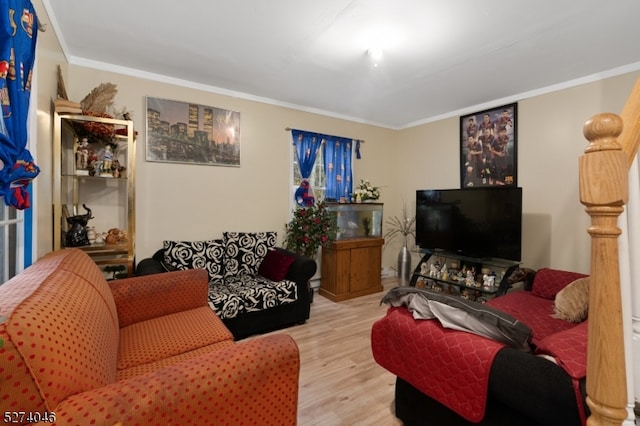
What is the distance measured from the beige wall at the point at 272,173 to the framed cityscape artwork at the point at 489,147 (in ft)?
0.31

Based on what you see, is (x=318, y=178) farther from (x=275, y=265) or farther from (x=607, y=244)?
(x=607, y=244)

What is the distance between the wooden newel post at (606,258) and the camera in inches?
26.8

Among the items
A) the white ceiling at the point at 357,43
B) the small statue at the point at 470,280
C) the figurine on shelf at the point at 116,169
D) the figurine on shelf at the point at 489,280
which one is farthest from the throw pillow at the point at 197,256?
the figurine on shelf at the point at 489,280

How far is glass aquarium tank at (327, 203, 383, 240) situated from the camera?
4090 mm

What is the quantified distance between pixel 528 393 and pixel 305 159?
3.46m

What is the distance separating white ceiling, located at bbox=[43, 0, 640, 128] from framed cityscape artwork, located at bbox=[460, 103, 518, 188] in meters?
0.28

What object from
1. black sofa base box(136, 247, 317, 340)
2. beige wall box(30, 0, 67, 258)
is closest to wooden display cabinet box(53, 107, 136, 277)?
beige wall box(30, 0, 67, 258)

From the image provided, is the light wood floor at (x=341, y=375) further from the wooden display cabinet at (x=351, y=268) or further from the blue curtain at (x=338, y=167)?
the blue curtain at (x=338, y=167)

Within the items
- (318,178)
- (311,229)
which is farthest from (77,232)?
(318,178)

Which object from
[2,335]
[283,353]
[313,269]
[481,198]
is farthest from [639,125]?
[481,198]

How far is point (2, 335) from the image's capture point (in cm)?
70

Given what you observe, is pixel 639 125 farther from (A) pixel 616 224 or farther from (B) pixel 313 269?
(B) pixel 313 269

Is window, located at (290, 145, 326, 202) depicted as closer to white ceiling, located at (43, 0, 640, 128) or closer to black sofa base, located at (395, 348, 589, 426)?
white ceiling, located at (43, 0, 640, 128)

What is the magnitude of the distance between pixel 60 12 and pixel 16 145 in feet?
5.01
